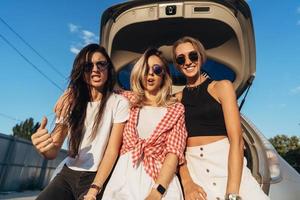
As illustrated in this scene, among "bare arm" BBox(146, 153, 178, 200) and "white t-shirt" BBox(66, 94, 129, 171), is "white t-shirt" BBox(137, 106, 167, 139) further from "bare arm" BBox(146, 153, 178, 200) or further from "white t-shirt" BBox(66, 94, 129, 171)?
"bare arm" BBox(146, 153, 178, 200)

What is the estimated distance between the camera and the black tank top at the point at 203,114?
6.46 feet

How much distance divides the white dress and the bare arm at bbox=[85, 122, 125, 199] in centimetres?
6

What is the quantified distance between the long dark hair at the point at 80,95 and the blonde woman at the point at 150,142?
0.62 feet

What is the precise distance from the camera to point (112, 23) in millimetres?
2943

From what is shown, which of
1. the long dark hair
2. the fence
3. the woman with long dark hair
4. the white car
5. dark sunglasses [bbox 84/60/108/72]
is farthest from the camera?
the fence

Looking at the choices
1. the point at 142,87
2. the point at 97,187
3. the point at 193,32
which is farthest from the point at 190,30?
the point at 97,187

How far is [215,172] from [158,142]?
0.41 meters

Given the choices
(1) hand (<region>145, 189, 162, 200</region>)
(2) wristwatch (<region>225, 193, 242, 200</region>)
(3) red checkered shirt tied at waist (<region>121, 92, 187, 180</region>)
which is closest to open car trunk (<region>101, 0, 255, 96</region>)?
(3) red checkered shirt tied at waist (<region>121, 92, 187, 180</region>)

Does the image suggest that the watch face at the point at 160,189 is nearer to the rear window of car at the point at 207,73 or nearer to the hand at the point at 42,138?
the hand at the point at 42,138

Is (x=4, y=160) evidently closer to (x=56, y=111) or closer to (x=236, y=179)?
(x=56, y=111)

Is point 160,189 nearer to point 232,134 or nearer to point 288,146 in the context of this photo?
point 232,134

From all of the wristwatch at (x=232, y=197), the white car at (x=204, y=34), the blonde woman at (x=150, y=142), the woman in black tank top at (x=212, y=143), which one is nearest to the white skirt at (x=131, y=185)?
the blonde woman at (x=150, y=142)

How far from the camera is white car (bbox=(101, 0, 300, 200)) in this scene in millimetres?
2625

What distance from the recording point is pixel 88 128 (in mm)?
2168
